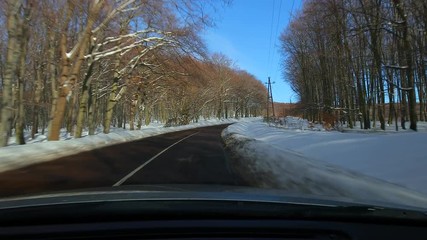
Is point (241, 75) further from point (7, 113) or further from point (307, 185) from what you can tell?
point (307, 185)

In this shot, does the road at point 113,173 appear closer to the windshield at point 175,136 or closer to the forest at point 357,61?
the windshield at point 175,136

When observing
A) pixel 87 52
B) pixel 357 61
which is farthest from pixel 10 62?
pixel 357 61

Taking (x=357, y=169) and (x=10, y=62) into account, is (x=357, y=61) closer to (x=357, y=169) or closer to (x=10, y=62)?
(x=10, y=62)

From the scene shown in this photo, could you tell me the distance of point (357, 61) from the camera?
54.1m

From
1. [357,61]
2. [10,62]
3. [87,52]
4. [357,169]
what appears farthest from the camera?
[357,61]

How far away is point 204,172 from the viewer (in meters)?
13.3

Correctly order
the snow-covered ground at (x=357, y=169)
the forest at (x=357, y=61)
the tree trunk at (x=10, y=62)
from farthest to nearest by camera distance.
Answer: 1. the forest at (x=357, y=61)
2. the tree trunk at (x=10, y=62)
3. the snow-covered ground at (x=357, y=169)

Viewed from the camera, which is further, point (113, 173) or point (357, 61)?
point (357, 61)

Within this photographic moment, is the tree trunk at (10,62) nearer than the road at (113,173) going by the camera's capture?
No

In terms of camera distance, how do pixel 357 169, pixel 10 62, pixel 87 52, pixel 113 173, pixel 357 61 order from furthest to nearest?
pixel 357 61
pixel 87 52
pixel 10 62
pixel 113 173
pixel 357 169

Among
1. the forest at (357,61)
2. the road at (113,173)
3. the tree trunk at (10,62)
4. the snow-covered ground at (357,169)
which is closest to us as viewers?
the snow-covered ground at (357,169)

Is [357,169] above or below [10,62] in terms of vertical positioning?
below

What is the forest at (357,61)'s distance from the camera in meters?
37.2

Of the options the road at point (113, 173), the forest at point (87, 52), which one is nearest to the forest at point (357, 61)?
the forest at point (87, 52)
